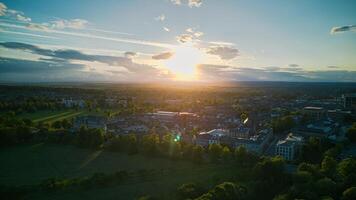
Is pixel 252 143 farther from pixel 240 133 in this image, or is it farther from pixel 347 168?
pixel 347 168

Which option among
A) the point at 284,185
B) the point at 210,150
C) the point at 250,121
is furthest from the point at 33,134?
the point at 250,121

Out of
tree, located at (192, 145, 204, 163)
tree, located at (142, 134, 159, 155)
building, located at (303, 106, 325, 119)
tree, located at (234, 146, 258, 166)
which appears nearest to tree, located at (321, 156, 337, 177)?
tree, located at (234, 146, 258, 166)

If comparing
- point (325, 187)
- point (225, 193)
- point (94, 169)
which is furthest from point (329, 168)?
point (94, 169)

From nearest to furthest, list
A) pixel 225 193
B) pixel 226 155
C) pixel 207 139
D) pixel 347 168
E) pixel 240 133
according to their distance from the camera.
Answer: pixel 225 193 → pixel 347 168 → pixel 226 155 → pixel 207 139 → pixel 240 133

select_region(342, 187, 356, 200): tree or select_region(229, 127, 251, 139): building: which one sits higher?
select_region(342, 187, 356, 200): tree

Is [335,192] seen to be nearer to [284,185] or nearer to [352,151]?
[284,185]

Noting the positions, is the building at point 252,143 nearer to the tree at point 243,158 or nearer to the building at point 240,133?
the building at point 240,133

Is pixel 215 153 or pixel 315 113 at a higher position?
pixel 315 113

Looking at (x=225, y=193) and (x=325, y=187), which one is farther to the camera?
(x=325, y=187)

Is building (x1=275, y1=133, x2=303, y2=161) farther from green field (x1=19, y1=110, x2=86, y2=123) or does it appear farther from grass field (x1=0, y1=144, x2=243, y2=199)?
green field (x1=19, y1=110, x2=86, y2=123)

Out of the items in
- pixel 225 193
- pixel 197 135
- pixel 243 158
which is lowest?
pixel 197 135
